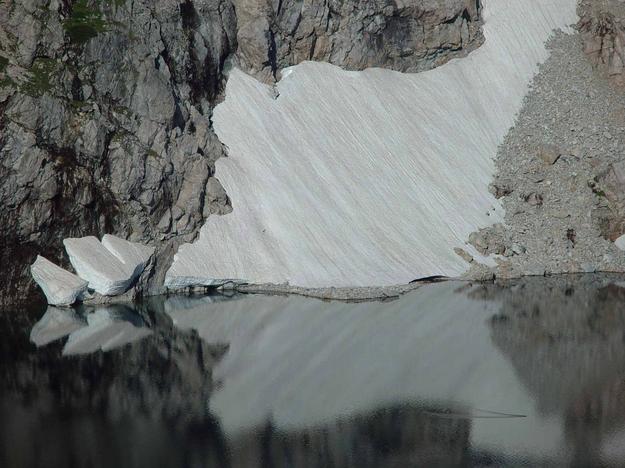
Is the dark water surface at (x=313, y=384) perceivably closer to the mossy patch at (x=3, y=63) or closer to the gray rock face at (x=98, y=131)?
the gray rock face at (x=98, y=131)

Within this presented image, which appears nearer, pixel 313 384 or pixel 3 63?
pixel 313 384

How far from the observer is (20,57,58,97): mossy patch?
139ft

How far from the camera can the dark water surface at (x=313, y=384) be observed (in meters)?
23.2

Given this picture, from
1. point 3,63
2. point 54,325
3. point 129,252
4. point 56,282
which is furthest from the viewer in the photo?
point 129,252

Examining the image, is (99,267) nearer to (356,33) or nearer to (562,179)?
(356,33)

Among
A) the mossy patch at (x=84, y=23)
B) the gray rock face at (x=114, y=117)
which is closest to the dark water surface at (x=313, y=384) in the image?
the gray rock face at (x=114, y=117)

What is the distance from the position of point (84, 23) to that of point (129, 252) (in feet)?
43.2

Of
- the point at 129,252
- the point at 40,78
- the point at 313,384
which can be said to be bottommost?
the point at 313,384

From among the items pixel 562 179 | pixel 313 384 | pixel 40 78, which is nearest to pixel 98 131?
pixel 40 78

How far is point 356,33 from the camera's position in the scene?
6288 centimetres

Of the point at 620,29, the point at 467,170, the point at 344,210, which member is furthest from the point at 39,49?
the point at 620,29

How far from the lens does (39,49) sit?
43812mm

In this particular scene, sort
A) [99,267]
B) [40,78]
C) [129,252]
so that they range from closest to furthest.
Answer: [99,267] → [40,78] → [129,252]

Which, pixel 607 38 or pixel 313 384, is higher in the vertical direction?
pixel 607 38
